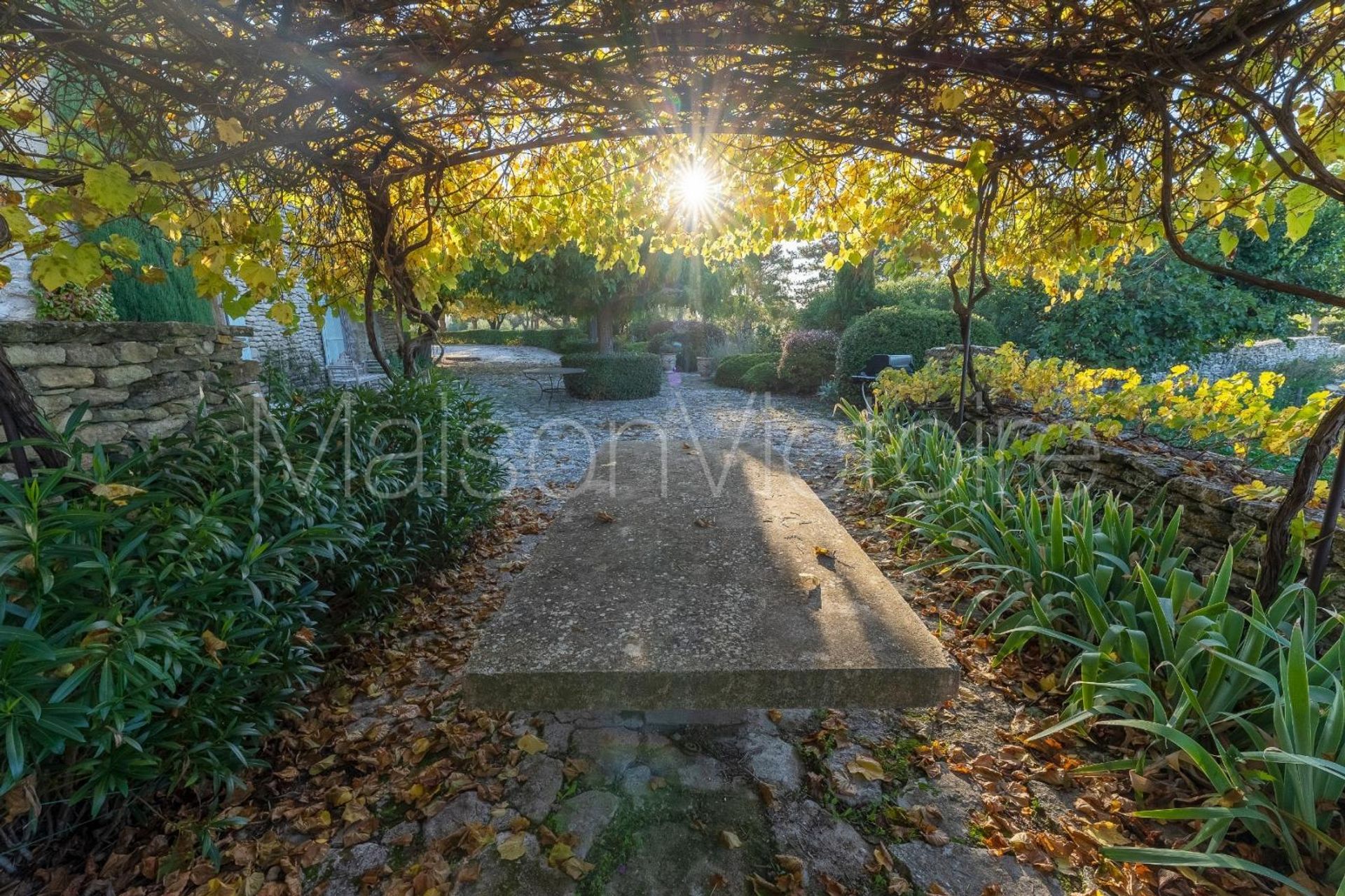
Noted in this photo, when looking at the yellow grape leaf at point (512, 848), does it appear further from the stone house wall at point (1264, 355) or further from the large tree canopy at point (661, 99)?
the stone house wall at point (1264, 355)

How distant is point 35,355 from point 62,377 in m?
0.13

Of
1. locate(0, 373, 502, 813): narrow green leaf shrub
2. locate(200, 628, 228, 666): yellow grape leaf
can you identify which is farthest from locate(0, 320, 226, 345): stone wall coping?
locate(200, 628, 228, 666): yellow grape leaf

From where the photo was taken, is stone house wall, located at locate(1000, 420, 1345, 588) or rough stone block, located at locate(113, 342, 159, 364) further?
rough stone block, located at locate(113, 342, 159, 364)

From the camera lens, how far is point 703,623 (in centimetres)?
175

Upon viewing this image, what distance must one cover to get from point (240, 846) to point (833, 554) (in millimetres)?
2257

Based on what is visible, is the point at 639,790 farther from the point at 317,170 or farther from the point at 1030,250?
the point at 1030,250

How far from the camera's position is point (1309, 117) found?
1862mm

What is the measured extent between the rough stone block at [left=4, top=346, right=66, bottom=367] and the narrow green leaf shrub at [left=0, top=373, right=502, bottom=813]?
72 cm

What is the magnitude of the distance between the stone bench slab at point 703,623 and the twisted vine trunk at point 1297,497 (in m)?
1.39

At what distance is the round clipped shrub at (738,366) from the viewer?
489 inches

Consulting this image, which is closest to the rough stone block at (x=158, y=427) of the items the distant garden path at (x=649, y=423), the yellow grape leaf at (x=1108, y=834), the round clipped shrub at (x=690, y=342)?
the distant garden path at (x=649, y=423)

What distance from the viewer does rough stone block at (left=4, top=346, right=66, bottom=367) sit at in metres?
2.48

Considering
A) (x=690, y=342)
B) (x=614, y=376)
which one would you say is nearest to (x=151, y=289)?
(x=614, y=376)

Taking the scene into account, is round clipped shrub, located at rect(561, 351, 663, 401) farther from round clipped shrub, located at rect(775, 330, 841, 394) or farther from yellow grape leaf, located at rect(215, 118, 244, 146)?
yellow grape leaf, located at rect(215, 118, 244, 146)
